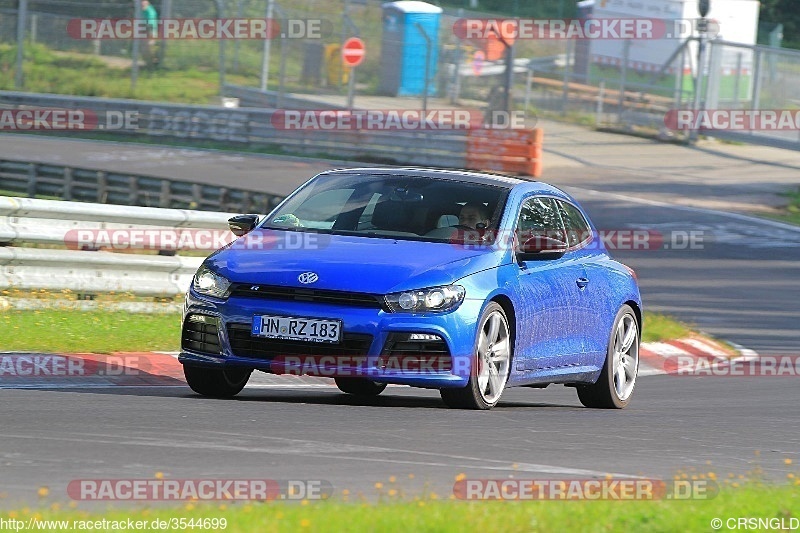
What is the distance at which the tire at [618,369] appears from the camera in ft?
35.6

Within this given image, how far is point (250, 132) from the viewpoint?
114ft

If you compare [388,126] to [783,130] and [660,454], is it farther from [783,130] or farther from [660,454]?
[660,454]

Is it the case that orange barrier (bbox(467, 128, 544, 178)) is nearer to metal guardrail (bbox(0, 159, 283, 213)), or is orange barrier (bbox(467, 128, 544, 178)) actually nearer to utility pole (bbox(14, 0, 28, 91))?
metal guardrail (bbox(0, 159, 283, 213))

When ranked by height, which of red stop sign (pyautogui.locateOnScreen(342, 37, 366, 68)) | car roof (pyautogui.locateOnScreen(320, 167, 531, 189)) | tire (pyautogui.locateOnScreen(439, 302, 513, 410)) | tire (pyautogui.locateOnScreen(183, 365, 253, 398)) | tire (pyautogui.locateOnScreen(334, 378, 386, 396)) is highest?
red stop sign (pyautogui.locateOnScreen(342, 37, 366, 68))

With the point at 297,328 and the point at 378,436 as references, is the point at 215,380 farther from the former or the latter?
the point at 378,436

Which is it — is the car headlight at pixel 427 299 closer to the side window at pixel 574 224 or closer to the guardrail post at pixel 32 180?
the side window at pixel 574 224

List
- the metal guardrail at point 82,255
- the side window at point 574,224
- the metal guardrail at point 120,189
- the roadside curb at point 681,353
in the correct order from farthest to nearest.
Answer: the metal guardrail at point 120,189 < the roadside curb at point 681,353 < the metal guardrail at point 82,255 < the side window at point 574,224

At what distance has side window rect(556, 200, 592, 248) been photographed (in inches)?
418

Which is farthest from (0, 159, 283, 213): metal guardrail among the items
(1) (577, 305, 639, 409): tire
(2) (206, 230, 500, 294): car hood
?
(2) (206, 230, 500, 294): car hood

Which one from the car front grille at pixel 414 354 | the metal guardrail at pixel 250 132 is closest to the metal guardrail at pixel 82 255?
the car front grille at pixel 414 354

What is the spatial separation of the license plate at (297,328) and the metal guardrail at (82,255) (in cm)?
Result: 476

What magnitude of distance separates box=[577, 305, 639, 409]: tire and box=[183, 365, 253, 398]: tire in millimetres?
2704

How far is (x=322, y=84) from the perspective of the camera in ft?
125

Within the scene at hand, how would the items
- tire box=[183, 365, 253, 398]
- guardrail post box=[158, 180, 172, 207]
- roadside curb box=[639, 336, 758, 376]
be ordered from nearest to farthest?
1. tire box=[183, 365, 253, 398]
2. roadside curb box=[639, 336, 758, 376]
3. guardrail post box=[158, 180, 172, 207]
